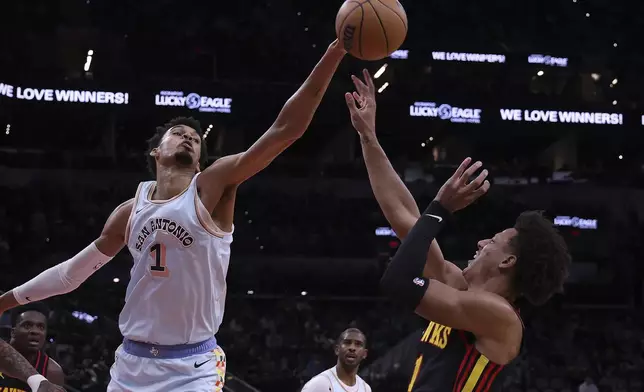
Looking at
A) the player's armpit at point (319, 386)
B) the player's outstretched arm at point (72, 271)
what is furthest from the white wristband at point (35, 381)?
the player's armpit at point (319, 386)

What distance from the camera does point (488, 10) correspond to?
22391 mm

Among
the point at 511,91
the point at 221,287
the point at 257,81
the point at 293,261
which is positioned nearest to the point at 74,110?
the point at 257,81

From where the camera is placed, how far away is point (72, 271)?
4473 mm

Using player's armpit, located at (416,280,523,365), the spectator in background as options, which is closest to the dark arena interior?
the spectator in background

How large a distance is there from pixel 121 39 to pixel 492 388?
59.1ft

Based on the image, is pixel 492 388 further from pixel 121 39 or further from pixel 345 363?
pixel 121 39

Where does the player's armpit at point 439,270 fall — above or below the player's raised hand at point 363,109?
below

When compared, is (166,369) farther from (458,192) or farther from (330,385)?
(330,385)

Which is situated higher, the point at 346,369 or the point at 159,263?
the point at 159,263

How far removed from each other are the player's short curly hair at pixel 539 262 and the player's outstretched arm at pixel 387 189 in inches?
16.4

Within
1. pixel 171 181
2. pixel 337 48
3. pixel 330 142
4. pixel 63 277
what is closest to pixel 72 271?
pixel 63 277

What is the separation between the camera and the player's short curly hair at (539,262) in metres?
3.49

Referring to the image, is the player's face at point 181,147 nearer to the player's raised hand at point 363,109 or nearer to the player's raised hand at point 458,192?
the player's raised hand at point 363,109

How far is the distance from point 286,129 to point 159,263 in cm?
84
